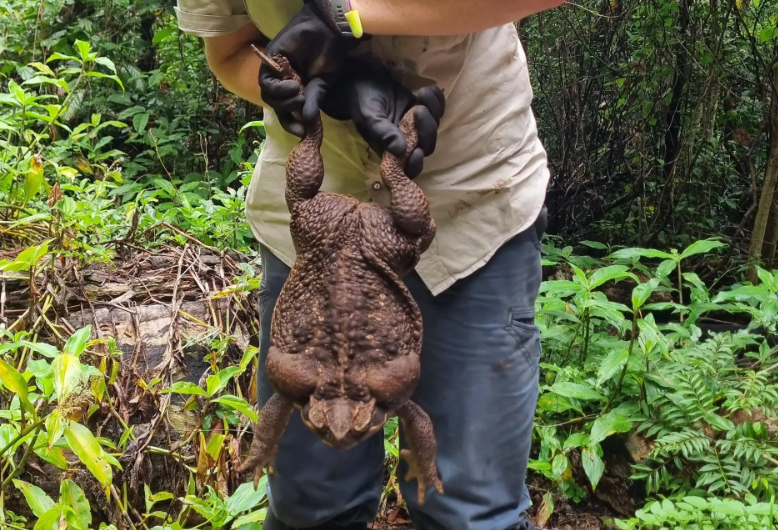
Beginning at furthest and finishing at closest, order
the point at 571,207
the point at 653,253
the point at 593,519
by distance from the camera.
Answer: the point at 571,207
the point at 653,253
the point at 593,519

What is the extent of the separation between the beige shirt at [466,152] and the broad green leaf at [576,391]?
1.29 metres

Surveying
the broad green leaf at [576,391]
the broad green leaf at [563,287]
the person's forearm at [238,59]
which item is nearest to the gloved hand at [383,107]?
the person's forearm at [238,59]

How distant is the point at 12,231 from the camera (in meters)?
3.02

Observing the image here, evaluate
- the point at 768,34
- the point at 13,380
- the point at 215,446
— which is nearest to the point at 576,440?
the point at 215,446

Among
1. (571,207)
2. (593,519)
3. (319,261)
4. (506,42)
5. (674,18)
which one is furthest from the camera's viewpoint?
(571,207)

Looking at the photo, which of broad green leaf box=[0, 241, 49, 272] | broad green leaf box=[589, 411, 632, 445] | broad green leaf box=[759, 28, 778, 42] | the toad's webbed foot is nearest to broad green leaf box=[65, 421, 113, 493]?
broad green leaf box=[0, 241, 49, 272]

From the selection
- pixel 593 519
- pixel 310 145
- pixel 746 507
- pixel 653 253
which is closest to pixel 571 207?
pixel 653 253

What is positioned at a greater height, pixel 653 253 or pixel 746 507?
pixel 653 253

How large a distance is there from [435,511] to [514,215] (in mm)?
705

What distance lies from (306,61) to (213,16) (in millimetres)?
481

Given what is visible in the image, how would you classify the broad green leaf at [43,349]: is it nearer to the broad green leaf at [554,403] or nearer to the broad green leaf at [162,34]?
the broad green leaf at [554,403]

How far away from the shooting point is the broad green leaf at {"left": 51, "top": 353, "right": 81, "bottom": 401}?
165cm

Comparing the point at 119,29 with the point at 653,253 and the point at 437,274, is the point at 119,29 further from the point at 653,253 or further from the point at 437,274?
the point at 437,274

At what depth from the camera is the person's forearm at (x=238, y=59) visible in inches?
63.9
